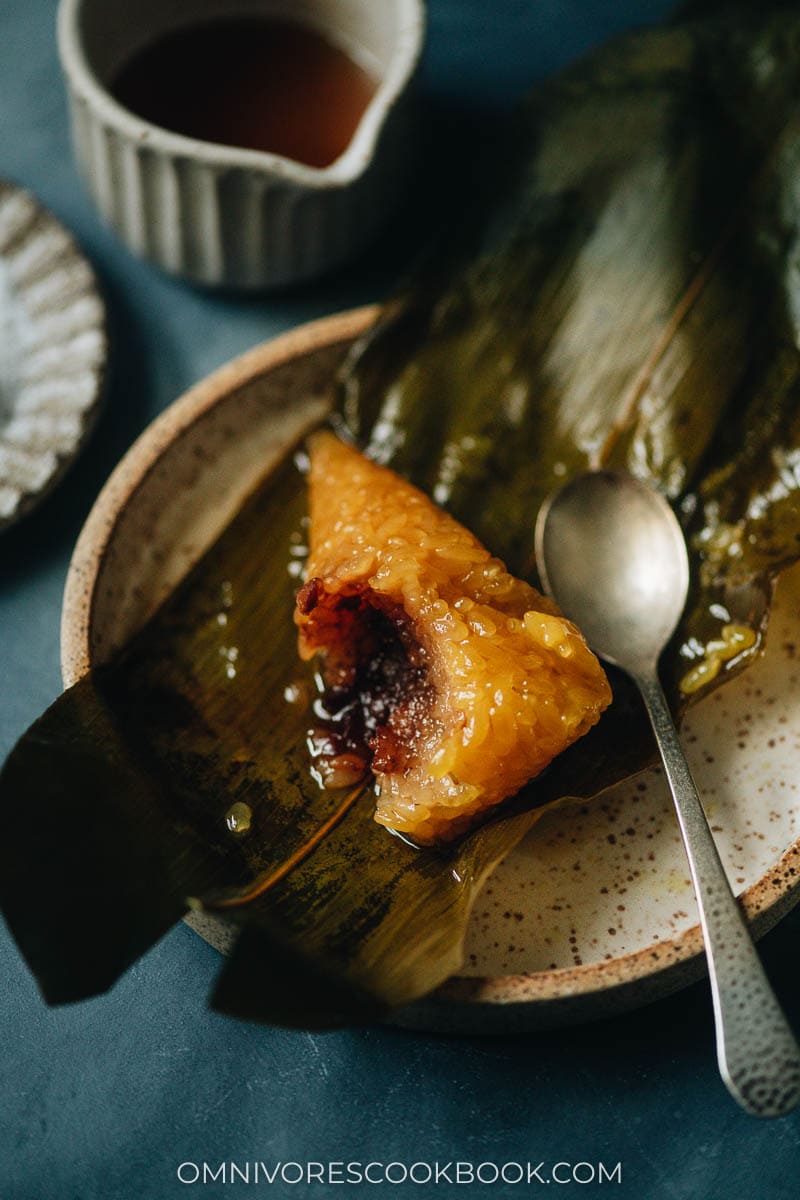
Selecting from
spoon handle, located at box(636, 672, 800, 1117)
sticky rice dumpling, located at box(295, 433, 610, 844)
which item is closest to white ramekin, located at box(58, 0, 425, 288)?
sticky rice dumpling, located at box(295, 433, 610, 844)

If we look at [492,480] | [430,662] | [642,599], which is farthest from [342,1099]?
[492,480]

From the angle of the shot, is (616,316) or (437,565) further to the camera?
(616,316)

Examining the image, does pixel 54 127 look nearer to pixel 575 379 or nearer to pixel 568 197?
pixel 568 197

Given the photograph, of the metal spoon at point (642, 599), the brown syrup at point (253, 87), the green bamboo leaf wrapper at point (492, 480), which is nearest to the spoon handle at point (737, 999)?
the metal spoon at point (642, 599)

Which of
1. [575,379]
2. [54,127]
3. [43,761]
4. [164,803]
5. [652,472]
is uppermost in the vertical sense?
[54,127]

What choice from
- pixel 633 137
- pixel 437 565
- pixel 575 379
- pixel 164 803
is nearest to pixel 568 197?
pixel 633 137

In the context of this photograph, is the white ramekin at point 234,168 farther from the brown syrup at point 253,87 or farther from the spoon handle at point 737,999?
the spoon handle at point 737,999
